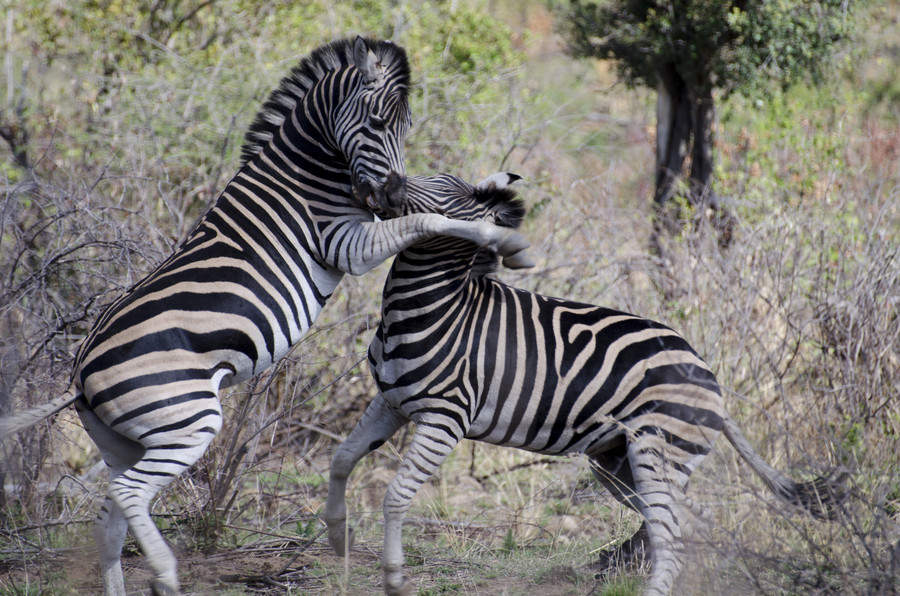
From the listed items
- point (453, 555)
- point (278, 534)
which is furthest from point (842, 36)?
point (278, 534)

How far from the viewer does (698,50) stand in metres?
9.25

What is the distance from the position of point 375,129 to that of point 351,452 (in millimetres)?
1716

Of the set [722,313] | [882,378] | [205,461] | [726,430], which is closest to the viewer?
[726,430]

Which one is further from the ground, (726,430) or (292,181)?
(292,181)

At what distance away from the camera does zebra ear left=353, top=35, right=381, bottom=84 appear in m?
4.26

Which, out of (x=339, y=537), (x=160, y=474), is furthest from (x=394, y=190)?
(x=339, y=537)

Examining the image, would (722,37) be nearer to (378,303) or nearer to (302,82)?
(378,303)

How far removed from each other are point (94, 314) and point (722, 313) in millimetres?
4699

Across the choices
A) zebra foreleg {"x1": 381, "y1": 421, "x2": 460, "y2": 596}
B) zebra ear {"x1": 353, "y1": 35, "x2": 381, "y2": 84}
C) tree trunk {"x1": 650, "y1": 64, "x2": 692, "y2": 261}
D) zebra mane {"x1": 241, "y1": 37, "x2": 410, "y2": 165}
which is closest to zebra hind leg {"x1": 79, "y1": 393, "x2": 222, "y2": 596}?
zebra foreleg {"x1": 381, "y1": 421, "x2": 460, "y2": 596}

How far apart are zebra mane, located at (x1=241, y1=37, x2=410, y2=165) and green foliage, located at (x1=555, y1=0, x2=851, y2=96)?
545 cm

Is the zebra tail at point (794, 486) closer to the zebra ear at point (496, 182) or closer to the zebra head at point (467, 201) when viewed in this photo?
the zebra head at point (467, 201)

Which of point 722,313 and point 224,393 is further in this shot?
point 722,313

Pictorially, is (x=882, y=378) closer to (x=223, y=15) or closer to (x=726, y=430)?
(x=726, y=430)

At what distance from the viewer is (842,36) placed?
348 inches
